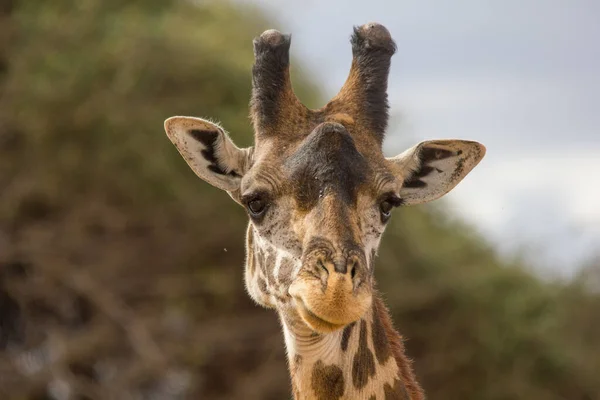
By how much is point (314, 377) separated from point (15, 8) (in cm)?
1803

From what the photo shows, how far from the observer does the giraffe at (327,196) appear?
6.52 metres

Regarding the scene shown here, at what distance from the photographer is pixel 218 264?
23.5 m

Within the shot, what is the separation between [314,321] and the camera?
6.49m

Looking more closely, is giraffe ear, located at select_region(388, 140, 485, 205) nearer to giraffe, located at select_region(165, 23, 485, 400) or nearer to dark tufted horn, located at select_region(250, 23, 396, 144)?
giraffe, located at select_region(165, 23, 485, 400)

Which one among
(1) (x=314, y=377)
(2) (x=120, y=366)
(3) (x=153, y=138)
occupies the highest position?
(3) (x=153, y=138)

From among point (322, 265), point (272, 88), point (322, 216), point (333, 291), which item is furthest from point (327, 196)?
point (272, 88)

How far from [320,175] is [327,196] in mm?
161

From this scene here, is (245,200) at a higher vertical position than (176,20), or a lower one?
lower

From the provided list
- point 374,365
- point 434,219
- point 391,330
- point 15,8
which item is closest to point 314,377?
point 374,365

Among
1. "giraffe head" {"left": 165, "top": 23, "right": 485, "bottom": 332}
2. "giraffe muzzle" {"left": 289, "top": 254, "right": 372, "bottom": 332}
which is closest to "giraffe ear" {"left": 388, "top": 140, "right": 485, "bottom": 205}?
"giraffe head" {"left": 165, "top": 23, "right": 485, "bottom": 332}

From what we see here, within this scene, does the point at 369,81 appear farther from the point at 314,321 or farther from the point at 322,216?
the point at 314,321

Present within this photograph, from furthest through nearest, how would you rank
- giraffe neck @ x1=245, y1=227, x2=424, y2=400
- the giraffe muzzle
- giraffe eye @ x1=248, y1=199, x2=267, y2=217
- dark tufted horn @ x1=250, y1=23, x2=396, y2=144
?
dark tufted horn @ x1=250, y1=23, x2=396, y2=144 < giraffe eye @ x1=248, y1=199, x2=267, y2=217 < giraffe neck @ x1=245, y1=227, x2=424, y2=400 < the giraffe muzzle

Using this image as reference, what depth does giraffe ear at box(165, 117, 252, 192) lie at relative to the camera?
7.95 metres

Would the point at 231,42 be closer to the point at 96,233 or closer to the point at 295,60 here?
the point at 295,60
